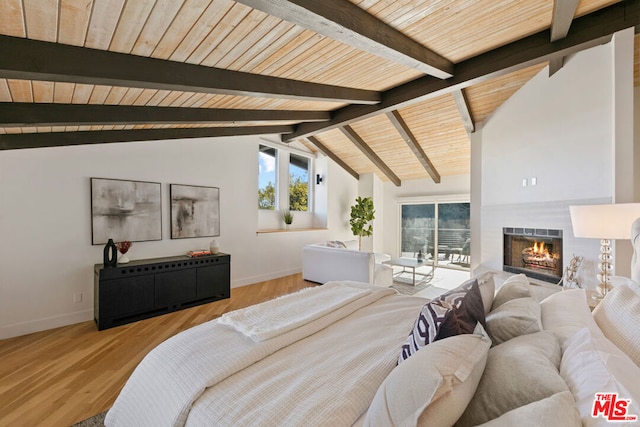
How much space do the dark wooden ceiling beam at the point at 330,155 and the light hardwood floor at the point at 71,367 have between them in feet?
14.8

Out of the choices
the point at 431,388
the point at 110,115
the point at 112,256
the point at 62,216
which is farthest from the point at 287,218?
the point at 431,388

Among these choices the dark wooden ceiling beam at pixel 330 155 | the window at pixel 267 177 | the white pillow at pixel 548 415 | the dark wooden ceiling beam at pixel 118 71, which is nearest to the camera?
the white pillow at pixel 548 415

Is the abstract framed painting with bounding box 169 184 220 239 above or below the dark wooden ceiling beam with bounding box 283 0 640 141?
below

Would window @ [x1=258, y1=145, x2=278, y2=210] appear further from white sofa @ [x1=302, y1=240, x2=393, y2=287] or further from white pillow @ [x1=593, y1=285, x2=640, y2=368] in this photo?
white pillow @ [x1=593, y1=285, x2=640, y2=368]

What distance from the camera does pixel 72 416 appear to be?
5.57 ft

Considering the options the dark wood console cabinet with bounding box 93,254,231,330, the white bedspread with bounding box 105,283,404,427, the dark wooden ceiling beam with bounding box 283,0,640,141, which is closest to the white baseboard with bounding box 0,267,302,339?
A: the dark wood console cabinet with bounding box 93,254,231,330

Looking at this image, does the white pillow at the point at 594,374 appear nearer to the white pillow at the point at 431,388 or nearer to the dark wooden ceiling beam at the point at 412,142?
the white pillow at the point at 431,388

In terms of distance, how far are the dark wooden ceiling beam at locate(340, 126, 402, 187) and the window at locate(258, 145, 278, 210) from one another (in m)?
1.71

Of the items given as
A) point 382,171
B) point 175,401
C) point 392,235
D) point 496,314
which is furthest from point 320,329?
point 392,235

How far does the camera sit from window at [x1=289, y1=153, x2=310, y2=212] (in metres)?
6.47

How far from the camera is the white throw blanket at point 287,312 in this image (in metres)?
1.39

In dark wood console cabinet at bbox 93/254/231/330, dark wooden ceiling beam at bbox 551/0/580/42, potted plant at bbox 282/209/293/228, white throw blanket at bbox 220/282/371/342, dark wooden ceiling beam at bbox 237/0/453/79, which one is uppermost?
dark wooden ceiling beam at bbox 551/0/580/42

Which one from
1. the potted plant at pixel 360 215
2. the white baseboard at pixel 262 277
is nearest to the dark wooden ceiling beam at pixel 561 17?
the potted plant at pixel 360 215

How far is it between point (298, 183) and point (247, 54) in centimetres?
460
